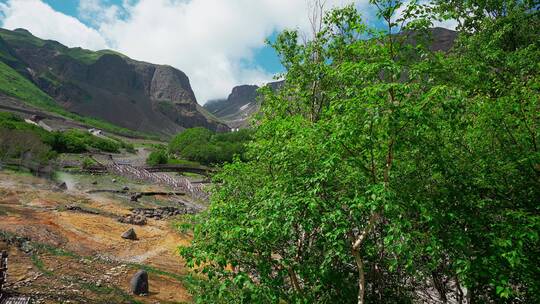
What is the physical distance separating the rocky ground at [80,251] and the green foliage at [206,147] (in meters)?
60.8

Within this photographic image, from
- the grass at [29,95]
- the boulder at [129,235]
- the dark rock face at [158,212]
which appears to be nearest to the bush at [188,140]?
the dark rock face at [158,212]

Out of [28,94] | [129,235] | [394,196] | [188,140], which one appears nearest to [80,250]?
[129,235]

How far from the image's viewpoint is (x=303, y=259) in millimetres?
7305

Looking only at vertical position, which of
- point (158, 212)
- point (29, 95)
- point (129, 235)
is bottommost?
point (129, 235)

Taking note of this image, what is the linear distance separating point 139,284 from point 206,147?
293 feet

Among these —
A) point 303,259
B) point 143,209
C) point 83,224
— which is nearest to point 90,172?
point 143,209

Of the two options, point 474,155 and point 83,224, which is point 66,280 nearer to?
point 83,224

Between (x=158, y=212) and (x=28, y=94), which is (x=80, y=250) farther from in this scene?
(x=28, y=94)

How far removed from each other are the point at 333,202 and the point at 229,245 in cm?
210

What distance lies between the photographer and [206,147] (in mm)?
102562

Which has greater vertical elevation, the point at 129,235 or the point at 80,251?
the point at 129,235

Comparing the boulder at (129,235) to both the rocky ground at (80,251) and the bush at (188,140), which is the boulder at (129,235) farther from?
the bush at (188,140)

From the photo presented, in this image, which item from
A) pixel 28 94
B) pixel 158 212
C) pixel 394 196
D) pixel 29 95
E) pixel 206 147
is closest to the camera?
pixel 394 196

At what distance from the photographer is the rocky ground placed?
530 inches
